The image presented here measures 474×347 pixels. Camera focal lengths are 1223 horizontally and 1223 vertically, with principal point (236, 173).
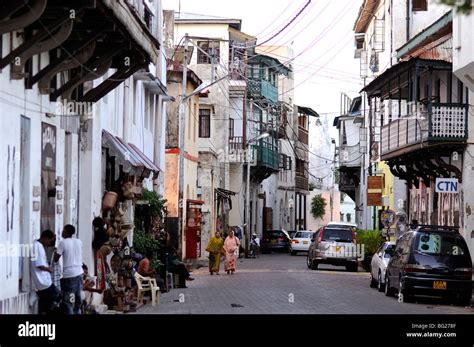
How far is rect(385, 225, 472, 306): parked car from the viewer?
29312 mm

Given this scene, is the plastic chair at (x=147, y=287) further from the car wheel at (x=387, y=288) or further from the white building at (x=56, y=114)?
the car wheel at (x=387, y=288)

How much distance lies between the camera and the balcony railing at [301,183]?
105 metres

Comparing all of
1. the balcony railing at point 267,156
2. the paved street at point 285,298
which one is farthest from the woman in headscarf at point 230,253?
the balcony railing at point 267,156

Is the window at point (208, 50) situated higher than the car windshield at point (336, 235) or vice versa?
the window at point (208, 50)

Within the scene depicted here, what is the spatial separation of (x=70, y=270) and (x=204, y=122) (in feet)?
150

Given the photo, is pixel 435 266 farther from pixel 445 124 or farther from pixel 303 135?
pixel 303 135

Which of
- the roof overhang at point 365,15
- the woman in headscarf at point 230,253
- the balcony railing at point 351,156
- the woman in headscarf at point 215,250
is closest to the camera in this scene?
the woman in headscarf at point 215,250

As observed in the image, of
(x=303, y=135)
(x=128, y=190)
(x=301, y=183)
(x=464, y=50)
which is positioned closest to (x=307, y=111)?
(x=303, y=135)

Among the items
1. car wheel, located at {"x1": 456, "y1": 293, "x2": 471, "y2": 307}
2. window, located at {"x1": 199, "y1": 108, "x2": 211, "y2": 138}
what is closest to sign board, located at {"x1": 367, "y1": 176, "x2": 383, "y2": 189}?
window, located at {"x1": 199, "y1": 108, "x2": 211, "y2": 138}

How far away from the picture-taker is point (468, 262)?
2961 cm

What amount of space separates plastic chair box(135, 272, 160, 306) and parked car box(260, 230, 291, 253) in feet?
161

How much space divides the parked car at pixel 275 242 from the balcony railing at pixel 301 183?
1075 inches

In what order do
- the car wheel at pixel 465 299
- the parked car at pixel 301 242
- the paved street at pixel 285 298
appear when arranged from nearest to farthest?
the paved street at pixel 285 298 < the car wheel at pixel 465 299 < the parked car at pixel 301 242
